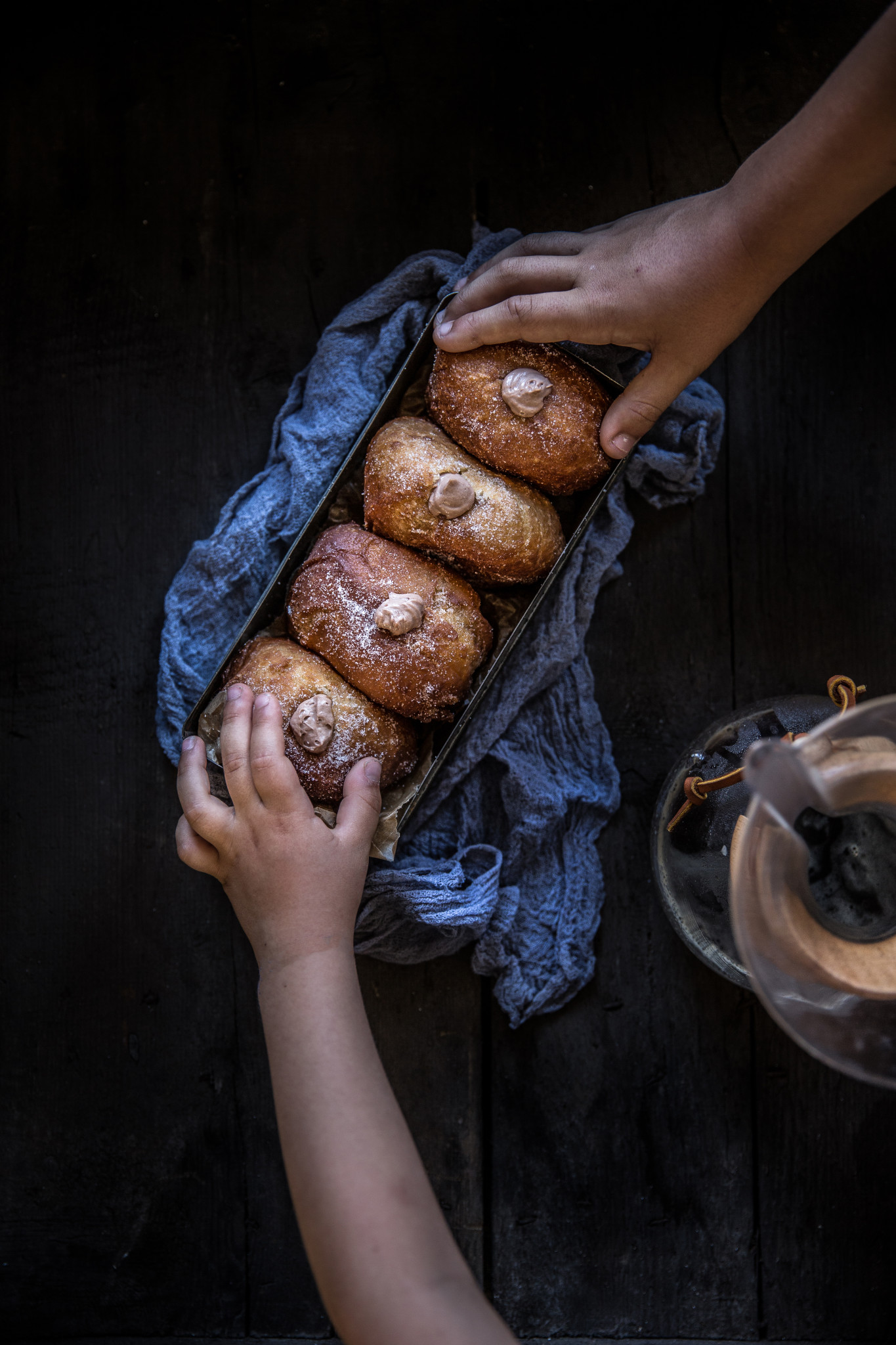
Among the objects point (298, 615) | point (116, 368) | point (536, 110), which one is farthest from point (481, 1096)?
point (536, 110)

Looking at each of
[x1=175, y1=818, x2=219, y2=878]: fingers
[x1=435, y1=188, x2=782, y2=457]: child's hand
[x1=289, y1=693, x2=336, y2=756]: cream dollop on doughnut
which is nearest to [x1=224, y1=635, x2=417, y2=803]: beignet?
[x1=289, y1=693, x2=336, y2=756]: cream dollop on doughnut

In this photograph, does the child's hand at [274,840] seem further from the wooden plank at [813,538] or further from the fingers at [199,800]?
the wooden plank at [813,538]

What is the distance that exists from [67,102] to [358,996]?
125 centimetres

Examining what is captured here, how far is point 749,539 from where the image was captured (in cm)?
117

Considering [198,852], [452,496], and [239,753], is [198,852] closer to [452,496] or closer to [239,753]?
[239,753]

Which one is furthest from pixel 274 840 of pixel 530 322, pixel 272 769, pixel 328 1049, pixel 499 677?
pixel 530 322

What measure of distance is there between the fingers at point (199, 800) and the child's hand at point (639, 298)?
55 cm

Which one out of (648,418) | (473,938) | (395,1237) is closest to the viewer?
(395,1237)

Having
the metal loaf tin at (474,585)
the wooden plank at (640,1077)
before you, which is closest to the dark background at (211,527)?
the wooden plank at (640,1077)

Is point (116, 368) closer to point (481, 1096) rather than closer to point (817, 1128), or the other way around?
point (481, 1096)

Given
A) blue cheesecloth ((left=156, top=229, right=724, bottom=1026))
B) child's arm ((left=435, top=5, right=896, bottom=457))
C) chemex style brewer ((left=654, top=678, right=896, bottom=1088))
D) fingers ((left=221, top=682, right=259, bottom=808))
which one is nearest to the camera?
chemex style brewer ((left=654, top=678, right=896, bottom=1088))

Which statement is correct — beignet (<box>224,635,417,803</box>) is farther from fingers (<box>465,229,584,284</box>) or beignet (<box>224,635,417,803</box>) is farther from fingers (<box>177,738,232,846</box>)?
fingers (<box>465,229,584,284</box>)

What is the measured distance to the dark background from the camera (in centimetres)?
114

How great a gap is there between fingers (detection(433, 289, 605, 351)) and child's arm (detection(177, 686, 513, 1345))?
0.47 meters
